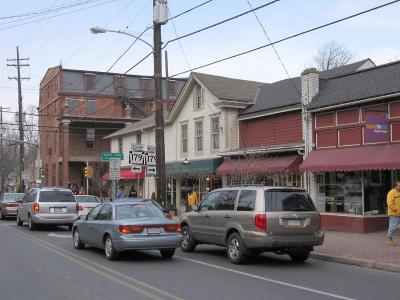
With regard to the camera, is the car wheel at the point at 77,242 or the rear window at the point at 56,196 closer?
the car wheel at the point at 77,242

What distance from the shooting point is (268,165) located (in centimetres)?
2311

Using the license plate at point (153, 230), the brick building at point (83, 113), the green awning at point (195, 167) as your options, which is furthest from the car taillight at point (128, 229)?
the brick building at point (83, 113)

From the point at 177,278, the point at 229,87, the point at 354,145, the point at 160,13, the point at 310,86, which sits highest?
the point at 160,13

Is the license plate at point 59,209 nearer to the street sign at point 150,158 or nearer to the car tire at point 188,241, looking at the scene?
the street sign at point 150,158

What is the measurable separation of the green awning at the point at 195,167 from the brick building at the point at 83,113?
Result: 2411 cm

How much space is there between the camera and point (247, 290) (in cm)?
920

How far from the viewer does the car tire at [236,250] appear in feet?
40.3

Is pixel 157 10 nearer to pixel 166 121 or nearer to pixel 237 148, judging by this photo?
pixel 237 148

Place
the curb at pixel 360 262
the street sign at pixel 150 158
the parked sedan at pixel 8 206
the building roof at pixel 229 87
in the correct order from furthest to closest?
the parked sedan at pixel 8 206
the building roof at pixel 229 87
the street sign at pixel 150 158
the curb at pixel 360 262

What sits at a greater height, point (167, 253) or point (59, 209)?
point (59, 209)

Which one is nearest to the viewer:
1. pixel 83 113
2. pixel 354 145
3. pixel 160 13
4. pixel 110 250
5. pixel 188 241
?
pixel 110 250

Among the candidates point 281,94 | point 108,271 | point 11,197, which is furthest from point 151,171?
point 11,197

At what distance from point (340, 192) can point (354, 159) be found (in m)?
2.16

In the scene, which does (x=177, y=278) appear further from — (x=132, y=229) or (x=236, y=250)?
(x=236, y=250)
